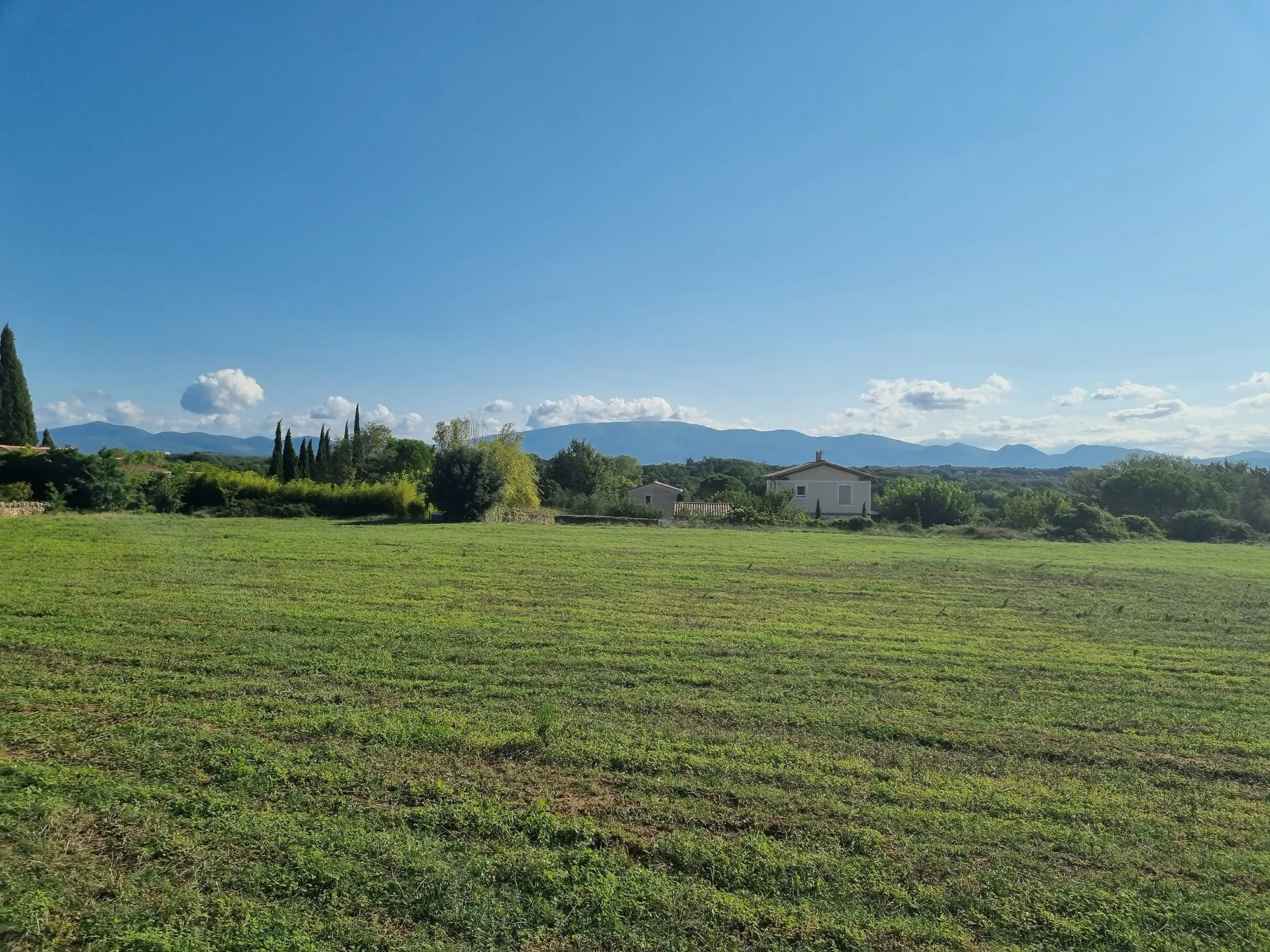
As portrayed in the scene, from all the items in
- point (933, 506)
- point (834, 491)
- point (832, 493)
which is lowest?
point (933, 506)

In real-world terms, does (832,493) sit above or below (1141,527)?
above

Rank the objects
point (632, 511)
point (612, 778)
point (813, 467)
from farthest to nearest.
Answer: point (813, 467) < point (632, 511) < point (612, 778)

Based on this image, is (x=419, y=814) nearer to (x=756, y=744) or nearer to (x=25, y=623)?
(x=756, y=744)

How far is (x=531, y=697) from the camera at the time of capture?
629cm

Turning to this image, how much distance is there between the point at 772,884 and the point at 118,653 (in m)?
7.10

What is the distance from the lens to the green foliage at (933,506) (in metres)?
39.9

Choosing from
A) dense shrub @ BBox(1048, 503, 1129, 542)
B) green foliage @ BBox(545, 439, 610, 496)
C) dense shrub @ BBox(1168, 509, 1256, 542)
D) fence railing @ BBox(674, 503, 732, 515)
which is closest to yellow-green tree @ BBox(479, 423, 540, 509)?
fence railing @ BBox(674, 503, 732, 515)

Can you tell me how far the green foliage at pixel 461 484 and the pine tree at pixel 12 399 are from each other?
73.9 feet

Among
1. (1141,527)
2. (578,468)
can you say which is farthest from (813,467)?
(578,468)

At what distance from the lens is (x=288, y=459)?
140 ft

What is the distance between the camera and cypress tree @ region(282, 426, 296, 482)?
138ft

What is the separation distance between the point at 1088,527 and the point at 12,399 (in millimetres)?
54744

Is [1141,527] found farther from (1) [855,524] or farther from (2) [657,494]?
(2) [657,494]

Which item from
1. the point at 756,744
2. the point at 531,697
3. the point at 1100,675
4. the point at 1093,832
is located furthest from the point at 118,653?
the point at 1100,675
